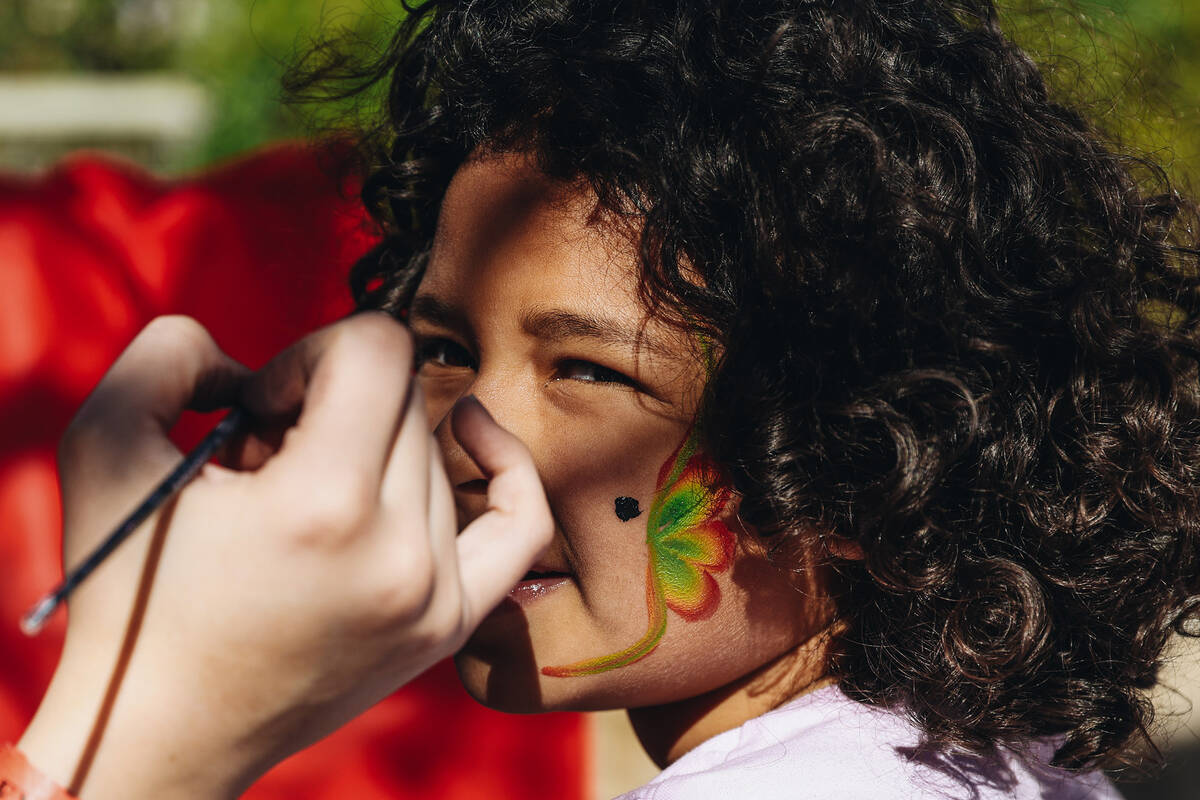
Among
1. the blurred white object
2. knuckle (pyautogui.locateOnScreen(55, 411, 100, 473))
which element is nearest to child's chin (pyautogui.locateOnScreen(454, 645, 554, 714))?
knuckle (pyautogui.locateOnScreen(55, 411, 100, 473))

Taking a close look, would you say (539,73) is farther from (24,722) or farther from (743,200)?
(24,722)

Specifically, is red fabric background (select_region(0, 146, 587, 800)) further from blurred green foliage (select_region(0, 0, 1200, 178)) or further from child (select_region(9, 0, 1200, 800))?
child (select_region(9, 0, 1200, 800))

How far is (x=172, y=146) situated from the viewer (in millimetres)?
4441

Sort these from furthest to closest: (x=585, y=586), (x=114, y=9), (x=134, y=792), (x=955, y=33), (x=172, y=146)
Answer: (x=114, y=9), (x=172, y=146), (x=955, y=33), (x=585, y=586), (x=134, y=792)

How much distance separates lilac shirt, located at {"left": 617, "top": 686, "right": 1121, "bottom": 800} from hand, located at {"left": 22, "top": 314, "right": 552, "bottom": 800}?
0.45 meters

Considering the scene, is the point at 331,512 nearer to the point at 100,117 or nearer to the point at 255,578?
the point at 255,578

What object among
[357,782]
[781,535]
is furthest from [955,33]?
[357,782]

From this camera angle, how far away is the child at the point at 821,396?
4.24ft

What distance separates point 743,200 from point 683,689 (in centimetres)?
64

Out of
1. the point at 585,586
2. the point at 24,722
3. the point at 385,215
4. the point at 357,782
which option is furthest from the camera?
the point at 357,782

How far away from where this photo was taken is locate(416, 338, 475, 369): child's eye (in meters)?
1.46

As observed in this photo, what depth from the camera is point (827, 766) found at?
48.1 inches

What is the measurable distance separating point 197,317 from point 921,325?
178cm

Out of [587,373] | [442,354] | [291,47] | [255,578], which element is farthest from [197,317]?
[255,578]
